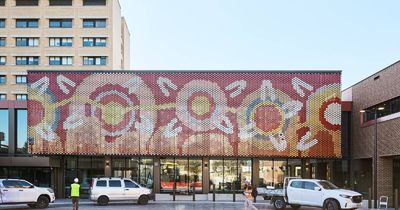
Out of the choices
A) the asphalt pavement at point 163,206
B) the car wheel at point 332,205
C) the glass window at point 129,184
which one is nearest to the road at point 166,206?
the asphalt pavement at point 163,206

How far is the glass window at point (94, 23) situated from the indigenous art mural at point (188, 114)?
3980cm

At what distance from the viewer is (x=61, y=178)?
4025cm

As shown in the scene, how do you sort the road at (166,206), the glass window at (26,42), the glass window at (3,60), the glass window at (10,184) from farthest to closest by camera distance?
the glass window at (3,60) → the glass window at (26,42) → the road at (166,206) → the glass window at (10,184)

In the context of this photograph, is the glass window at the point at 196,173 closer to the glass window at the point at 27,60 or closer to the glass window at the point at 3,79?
the glass window at the point at 27,60

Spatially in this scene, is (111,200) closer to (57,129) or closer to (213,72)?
(57,129)

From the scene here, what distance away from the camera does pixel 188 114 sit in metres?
38.4

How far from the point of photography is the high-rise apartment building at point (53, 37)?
7744 centimetres

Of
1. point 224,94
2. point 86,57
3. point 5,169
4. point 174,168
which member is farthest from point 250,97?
point 86,57

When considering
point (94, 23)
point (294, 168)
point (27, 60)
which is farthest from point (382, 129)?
point (27, 60)

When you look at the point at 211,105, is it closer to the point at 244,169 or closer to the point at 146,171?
the point at 244,169

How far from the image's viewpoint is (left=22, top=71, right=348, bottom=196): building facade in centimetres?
3819

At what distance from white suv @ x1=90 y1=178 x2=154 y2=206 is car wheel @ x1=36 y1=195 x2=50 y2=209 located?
9.07ft

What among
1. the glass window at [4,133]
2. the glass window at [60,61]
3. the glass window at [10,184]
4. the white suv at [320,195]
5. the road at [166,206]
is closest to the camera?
the white suv at [320,195]

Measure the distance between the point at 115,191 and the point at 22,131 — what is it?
12.2 m
